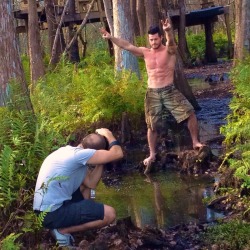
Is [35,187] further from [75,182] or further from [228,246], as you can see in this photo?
[228,246]

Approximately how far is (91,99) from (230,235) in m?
7.80

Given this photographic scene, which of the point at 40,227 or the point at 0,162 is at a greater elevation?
the point at 0,162

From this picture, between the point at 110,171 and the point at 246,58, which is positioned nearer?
the point at 110,171

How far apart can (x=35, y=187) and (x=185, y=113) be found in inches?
196

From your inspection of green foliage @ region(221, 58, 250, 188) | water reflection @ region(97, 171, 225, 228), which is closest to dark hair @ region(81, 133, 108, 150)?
water reflection @ region(97, 171, 225, 228)

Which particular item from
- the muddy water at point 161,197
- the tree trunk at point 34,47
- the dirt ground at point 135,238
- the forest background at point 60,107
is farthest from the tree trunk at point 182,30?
the dirt ground at point 135,238

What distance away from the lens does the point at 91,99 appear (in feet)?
48.8

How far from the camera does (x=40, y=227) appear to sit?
285 inches

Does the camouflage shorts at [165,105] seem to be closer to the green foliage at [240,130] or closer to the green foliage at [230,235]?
the green foliage at [240,130]

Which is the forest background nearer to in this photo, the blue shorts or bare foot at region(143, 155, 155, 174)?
the blue shorts

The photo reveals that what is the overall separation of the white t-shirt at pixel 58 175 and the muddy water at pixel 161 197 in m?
1.58

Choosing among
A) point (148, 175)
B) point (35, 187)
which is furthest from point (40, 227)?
point (148, 175)

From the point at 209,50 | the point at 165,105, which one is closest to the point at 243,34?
the point at 165,105

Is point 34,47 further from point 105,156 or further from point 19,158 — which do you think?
point 105,156
